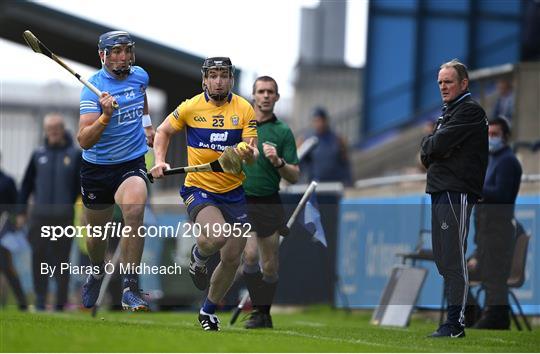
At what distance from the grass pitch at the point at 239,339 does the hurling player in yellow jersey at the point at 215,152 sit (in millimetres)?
553

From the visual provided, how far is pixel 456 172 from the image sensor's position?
13820 millimetres

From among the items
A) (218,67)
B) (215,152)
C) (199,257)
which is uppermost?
(218,67)

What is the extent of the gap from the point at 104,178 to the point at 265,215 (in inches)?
76.3

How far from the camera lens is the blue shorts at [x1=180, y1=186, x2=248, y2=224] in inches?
540

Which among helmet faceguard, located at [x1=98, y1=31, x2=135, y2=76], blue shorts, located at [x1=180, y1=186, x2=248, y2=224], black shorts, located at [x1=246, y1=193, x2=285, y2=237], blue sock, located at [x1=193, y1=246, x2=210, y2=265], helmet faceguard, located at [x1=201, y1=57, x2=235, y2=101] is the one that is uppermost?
helmet faceguard, located at [x1=98, y1=31, x2=135, y2=76]

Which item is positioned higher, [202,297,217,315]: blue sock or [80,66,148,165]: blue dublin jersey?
[80,66,148,165]: blue dublin jersey

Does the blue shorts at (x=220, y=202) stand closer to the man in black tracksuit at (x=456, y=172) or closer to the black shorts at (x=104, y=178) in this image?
the black shorts at (x=104, y=178)

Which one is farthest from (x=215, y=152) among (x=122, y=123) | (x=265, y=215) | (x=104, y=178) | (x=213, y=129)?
(x=265, y=215)

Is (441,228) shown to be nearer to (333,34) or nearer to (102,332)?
(102,332)

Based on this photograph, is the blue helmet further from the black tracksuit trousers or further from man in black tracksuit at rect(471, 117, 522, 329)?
man in black tracksuit at rect(471, 117, 522, 329)

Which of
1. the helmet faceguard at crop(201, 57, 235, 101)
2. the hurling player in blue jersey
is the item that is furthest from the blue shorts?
the helmet faceguard at crop(201, 57, 235, 101)

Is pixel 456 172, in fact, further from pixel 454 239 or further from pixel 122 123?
pixel 122 123

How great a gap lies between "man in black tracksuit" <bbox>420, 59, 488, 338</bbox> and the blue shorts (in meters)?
1.69

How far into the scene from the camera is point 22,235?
19.4 m
